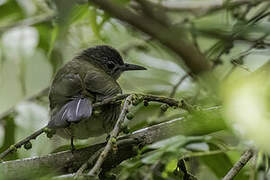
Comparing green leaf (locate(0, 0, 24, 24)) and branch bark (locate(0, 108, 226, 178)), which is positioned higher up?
green leaf (locate(0, 0, 24, 24))

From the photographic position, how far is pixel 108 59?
19.0ft

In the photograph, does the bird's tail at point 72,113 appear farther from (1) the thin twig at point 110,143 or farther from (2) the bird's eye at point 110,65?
(2) the bird's eye at point 110,65

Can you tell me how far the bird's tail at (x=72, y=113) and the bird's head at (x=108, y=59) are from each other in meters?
2.05

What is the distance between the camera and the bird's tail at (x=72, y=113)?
3.27 meters

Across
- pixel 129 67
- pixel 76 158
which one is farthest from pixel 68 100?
pixel 129 67

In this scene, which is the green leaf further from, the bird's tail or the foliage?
the bird's tail

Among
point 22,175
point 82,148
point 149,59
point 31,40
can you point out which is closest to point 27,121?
point 31,40

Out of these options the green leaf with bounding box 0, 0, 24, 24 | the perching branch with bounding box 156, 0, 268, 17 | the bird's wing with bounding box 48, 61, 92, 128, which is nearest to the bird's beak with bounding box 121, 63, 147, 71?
the perching branch with bounding box 156, 0, 268, 17

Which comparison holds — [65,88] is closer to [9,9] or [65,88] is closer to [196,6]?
[9,9]

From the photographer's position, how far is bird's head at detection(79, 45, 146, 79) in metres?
5.73

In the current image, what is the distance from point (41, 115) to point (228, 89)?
10.5 ft

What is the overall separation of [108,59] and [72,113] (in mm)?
2379

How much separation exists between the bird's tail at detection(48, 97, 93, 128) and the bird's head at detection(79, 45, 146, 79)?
6.74 feet

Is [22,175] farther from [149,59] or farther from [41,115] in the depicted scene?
[149,59]
